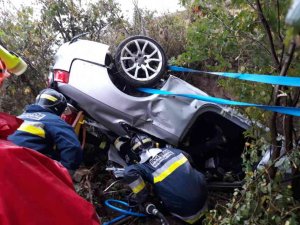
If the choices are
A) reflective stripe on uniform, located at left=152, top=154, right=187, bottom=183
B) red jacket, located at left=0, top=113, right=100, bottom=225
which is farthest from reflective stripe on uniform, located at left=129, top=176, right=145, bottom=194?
red jacket, located at left=0, top=113, right=100, bottom=225

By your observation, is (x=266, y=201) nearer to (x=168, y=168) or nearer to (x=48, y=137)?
(x=168, y=168)

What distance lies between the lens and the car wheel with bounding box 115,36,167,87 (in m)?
4.21

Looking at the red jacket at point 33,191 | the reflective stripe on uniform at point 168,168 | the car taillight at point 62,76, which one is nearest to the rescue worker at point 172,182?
the reflective stripe on uniform at point 168,168

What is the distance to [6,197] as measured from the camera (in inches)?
A: 57.7

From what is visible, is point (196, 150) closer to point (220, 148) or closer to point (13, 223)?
point (220, 148)

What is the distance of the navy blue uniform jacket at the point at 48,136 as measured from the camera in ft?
11.6

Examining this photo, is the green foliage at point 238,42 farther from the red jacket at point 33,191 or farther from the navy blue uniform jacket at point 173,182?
the red jacket at point 33,191

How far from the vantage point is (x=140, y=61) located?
4.30 metres

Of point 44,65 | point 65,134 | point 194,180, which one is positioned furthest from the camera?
point 44,65

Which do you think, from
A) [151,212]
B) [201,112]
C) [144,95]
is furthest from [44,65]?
[151,212]

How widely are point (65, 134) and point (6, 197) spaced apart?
2154mm

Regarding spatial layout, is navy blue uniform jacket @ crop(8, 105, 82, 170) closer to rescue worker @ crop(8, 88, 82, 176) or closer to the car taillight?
rescue worker @ crop(8, 88, 82, 176)

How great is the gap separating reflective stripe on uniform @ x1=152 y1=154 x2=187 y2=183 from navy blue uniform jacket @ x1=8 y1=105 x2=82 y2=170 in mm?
800

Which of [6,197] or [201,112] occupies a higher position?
[6,197]
